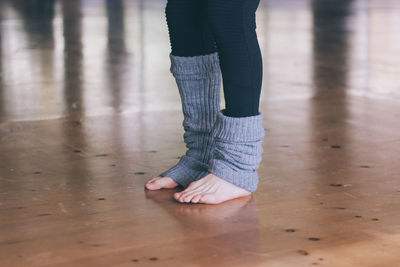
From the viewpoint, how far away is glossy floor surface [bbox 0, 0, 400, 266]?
1332 mm

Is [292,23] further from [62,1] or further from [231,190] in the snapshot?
[231,190]

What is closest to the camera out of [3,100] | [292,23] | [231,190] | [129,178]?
[231,190]

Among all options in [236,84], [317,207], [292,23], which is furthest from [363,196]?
[292,23]

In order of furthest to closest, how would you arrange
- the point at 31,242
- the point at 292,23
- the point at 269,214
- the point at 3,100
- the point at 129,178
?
the point at 292,23, the point at 3,100, the point at 129,178, the point at 269,214, the point at 31,242

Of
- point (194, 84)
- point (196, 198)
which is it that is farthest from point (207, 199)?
point (194, 84)

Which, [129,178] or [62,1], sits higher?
[62,1]

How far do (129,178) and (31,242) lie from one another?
446 millimetres

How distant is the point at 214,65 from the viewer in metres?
1.71

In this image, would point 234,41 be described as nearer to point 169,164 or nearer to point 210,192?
point 210,192

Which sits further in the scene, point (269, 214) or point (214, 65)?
point (214, 65)

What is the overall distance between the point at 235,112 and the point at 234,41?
0.14m

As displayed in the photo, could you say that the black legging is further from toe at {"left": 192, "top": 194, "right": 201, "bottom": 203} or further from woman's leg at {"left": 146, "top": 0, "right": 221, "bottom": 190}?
toe at {"left": 192, "top": 194, "right": 201, "bottom": 203}

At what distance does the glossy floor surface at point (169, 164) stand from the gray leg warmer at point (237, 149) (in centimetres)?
5

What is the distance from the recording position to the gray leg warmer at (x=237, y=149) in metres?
1.60
